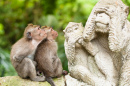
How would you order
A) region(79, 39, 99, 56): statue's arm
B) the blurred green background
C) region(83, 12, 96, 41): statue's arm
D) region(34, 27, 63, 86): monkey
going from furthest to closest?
1. the blurred green background
2. region(34, 27, 63, 86): monkey
3. region(79, 39, 99, 56): statue's arm
4. region(83, 12, 96, 41): statue's arm

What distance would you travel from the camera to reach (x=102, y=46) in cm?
294

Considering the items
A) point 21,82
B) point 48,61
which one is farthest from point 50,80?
point 21,82

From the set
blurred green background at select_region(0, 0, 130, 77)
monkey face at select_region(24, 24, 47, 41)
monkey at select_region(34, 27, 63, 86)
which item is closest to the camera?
monkey at select_region(34, 27, 63, 86)

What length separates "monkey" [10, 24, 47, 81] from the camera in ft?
10.6

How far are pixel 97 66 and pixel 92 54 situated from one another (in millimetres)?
193

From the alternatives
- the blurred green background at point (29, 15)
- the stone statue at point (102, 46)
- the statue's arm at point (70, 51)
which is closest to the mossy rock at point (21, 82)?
the stone statue at point (102, 46)

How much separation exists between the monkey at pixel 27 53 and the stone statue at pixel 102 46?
624 mm

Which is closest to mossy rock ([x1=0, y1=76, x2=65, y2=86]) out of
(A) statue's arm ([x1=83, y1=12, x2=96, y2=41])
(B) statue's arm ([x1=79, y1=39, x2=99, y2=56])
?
(B) statue's arm ([x1=79, y1=39, x2=99, y2=56])

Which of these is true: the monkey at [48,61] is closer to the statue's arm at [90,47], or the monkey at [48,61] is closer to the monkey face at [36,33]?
the monkey face at [36,33]

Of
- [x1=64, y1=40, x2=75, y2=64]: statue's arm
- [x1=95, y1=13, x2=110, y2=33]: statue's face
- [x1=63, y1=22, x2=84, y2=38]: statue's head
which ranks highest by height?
[x1=95, y1=13, x2=110, y2=33]: statue's face

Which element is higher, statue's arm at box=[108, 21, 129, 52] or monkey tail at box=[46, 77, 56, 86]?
statue's arm at box=[108, 21, 129, 52]

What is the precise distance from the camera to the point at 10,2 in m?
9.67

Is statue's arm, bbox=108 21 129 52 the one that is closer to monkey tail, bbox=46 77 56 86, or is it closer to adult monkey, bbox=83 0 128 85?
adult monkey, bbox=83 0 128 85

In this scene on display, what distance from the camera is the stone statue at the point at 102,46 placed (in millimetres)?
2529
